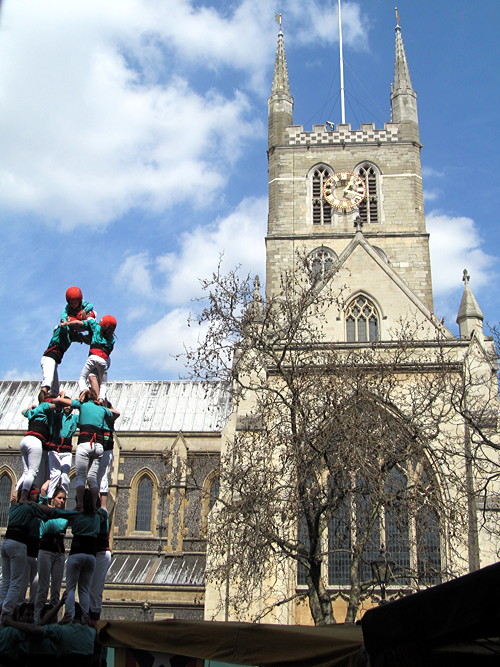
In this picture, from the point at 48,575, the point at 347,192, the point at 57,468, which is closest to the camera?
the point at 48,575

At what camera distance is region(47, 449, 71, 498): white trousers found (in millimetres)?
9469

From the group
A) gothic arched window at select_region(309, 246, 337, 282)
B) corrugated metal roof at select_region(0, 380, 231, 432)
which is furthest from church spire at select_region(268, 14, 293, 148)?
corrugated metal roof at select_region(0, 380, 231, 432)

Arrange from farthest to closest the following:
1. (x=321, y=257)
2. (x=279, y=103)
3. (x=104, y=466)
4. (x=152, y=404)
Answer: (x=279, y=103)
(x=321, y=257)
(x=152, y=404)
(x=104, y=466)

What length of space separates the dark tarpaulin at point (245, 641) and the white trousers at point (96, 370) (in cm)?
296

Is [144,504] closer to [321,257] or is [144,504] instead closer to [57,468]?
[321,257]

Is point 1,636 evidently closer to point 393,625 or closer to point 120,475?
point 393,625

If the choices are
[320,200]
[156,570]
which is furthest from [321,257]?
[156,570]

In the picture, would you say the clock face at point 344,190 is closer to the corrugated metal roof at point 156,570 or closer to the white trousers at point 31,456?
the corrugated metal roof at point 156,570

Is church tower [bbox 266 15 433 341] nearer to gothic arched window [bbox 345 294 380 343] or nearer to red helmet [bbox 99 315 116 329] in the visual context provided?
gothic arched window [bbox 345 294 380 343]

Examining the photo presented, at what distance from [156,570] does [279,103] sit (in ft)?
76.9

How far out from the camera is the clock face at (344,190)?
3359cm

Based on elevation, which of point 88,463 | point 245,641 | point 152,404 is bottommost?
point 245,641

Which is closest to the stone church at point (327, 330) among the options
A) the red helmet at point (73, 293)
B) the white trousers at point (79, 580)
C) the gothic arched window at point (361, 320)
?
the gothic arched window at point (361, 320)

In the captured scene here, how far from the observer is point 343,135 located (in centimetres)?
3538
